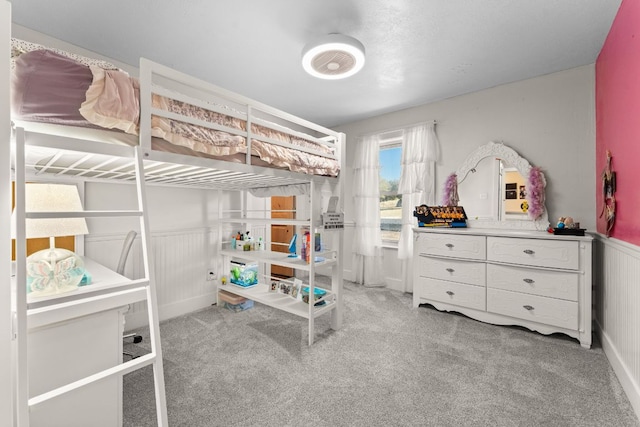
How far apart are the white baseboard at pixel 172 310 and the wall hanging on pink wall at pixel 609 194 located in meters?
3.92

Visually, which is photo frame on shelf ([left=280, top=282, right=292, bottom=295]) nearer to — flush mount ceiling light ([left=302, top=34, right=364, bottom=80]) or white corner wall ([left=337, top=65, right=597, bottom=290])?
flush mount ceiling light ([left=302, top=34, right=364, bottom=80])

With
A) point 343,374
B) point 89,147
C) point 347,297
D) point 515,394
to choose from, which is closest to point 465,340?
point 515,394

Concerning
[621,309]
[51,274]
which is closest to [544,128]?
[621,309]

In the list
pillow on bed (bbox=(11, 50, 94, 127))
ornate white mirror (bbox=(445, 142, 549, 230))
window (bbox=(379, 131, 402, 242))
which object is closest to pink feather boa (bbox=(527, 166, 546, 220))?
ornate white mirror (bbox=(445, 142, 549, 230))

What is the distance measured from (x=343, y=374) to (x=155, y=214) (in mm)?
2399

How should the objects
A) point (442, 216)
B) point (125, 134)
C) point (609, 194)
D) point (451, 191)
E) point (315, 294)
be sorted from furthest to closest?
1. point (451, 191)
2. point (442, 216)
3. point (315, 294)
4. point (609, 194)
5. point (125, 134)

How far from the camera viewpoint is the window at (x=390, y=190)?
4188 millimetres

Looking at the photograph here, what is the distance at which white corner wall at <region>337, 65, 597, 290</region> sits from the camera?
2748 millimetres

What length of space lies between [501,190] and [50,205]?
422cm

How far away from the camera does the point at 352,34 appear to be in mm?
2252

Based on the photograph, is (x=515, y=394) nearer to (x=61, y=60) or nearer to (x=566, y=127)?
(x=566, y=127)

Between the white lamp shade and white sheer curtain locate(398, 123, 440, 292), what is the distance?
139 inches

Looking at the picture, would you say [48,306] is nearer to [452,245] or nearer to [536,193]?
[452,245]

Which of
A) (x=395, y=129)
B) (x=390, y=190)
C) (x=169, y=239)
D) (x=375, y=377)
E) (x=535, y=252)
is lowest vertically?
(x=375, y=377)
